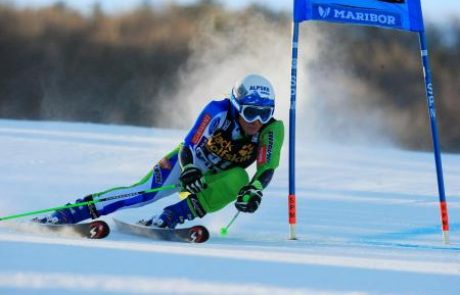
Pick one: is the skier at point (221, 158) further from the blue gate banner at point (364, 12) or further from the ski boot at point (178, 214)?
the blue gate banner at point (364, 12)

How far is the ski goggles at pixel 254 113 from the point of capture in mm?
4852

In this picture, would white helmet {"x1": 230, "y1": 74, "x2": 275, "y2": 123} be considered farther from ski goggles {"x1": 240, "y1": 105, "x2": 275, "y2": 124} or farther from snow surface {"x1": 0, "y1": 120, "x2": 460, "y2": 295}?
snow surface {"x1": 0, "y1": 120, "x2": 460, "y2": 295}

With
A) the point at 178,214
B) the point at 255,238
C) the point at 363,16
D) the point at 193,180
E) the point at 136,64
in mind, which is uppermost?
the point at 136,64

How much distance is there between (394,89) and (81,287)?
2204 centimetres

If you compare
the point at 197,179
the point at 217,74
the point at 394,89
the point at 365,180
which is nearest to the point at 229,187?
the point at 197,179

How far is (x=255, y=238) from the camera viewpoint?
192 inches

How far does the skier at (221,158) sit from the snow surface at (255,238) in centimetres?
28

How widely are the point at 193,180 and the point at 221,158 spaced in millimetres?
461

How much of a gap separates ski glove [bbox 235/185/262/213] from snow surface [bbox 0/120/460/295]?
236 mm

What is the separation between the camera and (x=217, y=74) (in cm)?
2659

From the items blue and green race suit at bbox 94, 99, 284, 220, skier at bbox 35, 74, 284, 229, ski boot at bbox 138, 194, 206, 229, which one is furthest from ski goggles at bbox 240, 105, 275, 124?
ski boot at bbox 138, 194, 206, 229

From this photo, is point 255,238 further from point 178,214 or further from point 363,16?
point 363,16

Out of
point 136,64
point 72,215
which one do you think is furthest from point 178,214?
point 136,64

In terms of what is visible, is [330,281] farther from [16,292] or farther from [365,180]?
[365,180]
